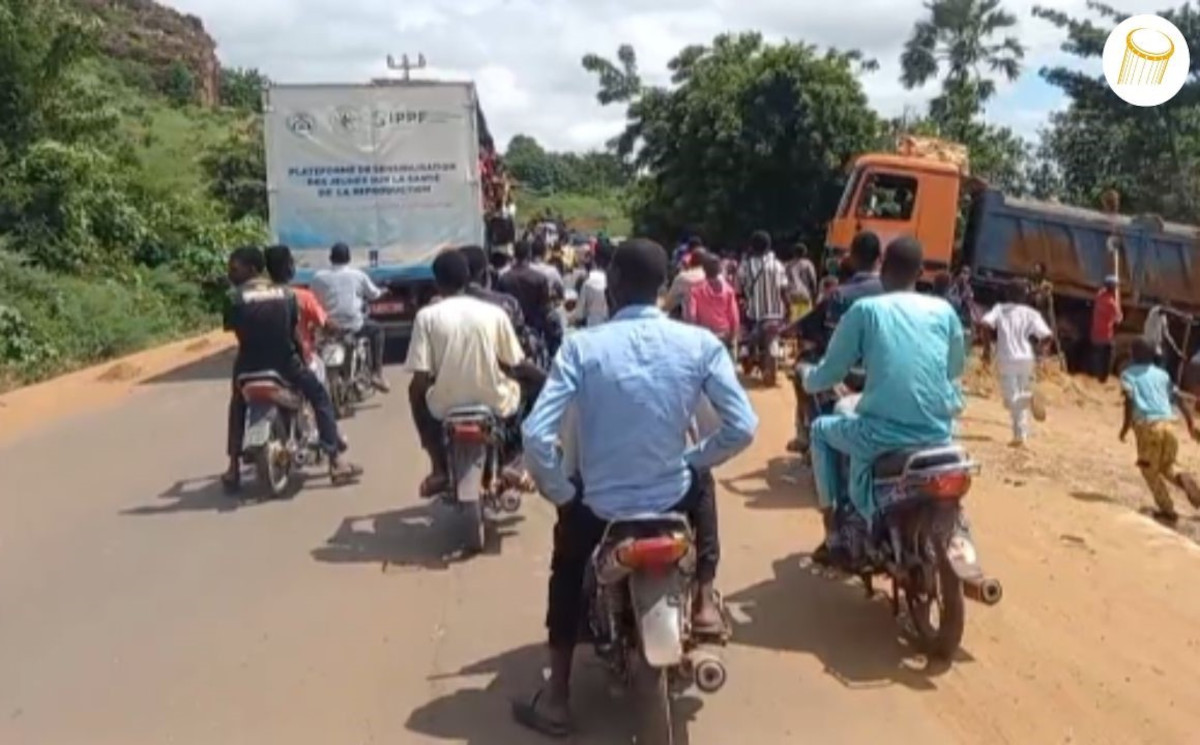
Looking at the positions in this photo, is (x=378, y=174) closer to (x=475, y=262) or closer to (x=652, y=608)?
(x=475, y=262)

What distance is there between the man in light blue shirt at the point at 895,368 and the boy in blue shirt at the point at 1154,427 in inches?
190

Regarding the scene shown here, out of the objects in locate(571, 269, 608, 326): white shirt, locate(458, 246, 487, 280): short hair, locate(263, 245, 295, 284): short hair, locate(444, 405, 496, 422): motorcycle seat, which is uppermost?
locate(458, 246, 487, 280): short hair

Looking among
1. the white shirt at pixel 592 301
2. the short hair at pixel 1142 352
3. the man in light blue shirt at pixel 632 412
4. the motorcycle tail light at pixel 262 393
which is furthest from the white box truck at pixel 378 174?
the man in light blue shirt at pixel 632 412

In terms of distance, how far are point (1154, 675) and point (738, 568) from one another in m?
2.28

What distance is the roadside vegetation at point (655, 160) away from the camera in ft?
81.9

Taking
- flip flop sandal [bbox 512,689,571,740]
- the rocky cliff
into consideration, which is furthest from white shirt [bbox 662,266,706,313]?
the rocky cliff

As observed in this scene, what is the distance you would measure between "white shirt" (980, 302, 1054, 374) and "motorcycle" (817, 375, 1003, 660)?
21.1 feet

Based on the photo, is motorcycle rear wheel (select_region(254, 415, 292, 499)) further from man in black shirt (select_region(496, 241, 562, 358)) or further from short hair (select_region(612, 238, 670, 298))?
A: short hair (select_region(612, 238, 670, 298))

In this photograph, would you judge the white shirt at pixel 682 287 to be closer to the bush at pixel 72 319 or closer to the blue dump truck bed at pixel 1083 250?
the bush at pixel 72 319

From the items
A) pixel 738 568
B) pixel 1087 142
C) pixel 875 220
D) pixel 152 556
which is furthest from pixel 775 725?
pixel 1087 142

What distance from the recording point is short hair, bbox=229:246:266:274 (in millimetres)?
9578

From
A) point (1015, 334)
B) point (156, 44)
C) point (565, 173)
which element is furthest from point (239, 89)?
point (1015, 334)

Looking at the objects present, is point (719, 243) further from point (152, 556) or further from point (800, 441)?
point (152, 556)

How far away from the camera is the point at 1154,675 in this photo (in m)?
6.09
